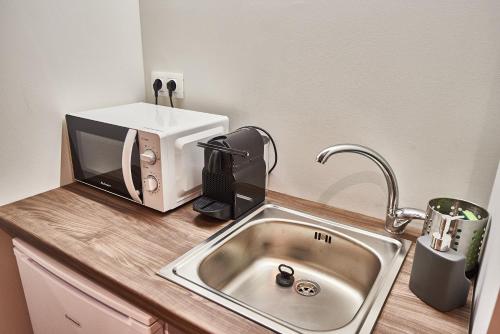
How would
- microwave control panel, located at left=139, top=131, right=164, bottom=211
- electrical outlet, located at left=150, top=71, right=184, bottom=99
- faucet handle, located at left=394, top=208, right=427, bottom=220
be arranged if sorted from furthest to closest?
1. electrical outlet, located at left=150, top=71, right=184, bottom=99
2. microwave control panel, located at left=139, top=131, right=164, bottom=211
3. faucet handle, located at left=394, top=208, right=427, bottom=220

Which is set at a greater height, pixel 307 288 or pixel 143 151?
pixel 143 151

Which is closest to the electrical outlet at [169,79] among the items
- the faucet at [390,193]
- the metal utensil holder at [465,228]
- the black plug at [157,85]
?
the black plug at [157,85]

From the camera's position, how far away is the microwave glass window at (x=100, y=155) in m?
1.14

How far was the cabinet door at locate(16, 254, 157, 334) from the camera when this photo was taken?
0.85 m

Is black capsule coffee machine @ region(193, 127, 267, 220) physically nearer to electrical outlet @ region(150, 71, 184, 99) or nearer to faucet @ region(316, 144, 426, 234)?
faucet @ region(316, 144, 426, 234)

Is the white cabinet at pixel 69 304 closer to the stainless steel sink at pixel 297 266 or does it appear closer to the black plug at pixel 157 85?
the stainless steel sink at pixel 297 266

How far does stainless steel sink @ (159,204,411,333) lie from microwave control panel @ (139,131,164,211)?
235mm

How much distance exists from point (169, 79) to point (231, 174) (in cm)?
62

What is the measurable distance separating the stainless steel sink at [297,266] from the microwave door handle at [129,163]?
32 centimetres

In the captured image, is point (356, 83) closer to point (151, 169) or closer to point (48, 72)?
point (151, 169)

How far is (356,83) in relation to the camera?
1.03m

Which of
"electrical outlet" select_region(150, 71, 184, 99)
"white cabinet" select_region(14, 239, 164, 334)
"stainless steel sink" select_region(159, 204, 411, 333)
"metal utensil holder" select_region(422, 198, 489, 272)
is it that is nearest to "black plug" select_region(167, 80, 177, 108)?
"electrical outlet" select_region(150, 71, 184, 99)

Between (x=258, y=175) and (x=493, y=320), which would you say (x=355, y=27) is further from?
(x=493, y=320)

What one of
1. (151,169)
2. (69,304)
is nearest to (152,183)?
(151,169)
